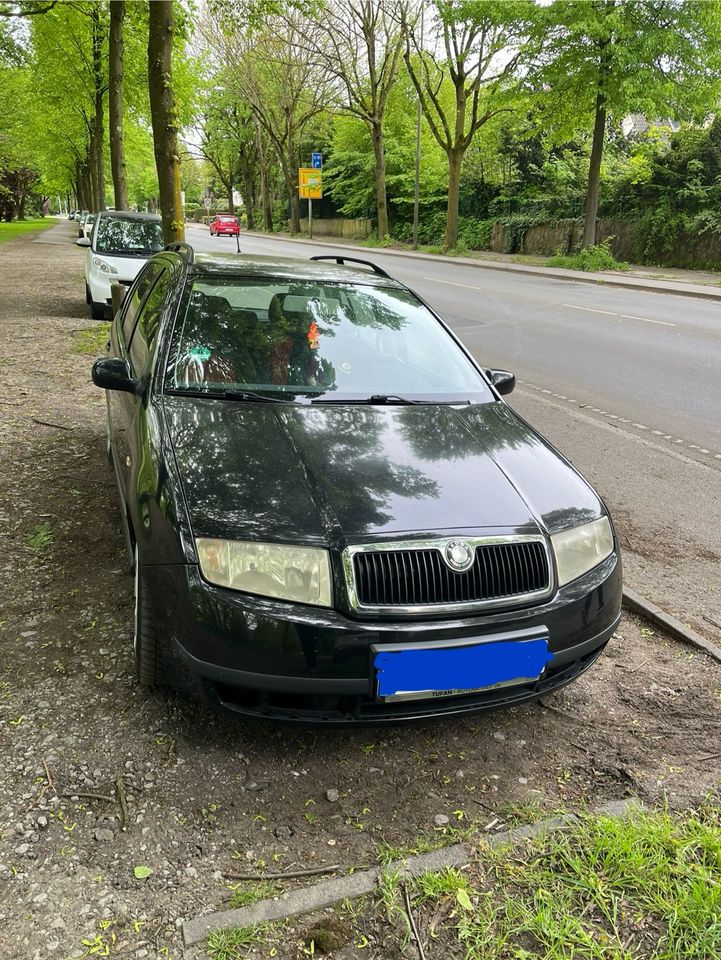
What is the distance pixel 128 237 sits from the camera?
12258 mm

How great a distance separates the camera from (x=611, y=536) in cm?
274

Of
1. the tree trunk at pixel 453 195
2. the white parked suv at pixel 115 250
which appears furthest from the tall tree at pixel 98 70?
the tree trunk at pixel 453 195

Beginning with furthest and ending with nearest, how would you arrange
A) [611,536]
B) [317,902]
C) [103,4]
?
[103,4], [611,536], [317,902]

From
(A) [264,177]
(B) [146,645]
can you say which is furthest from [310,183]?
(B) [146,645]

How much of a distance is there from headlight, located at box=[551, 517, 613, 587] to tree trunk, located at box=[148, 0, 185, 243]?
8058 mm

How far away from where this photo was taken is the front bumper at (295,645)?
2182 millimetres

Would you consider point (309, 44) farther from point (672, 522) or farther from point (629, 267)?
point (672, 522)

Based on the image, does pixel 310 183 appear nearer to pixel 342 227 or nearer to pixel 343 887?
pixel 342 227

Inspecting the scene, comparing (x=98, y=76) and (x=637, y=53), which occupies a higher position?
(x=637, y=53)

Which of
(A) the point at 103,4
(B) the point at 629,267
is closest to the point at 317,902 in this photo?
(A) the point at 103,4

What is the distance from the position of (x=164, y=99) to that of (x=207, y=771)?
874cm

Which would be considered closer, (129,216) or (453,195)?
(129,216)

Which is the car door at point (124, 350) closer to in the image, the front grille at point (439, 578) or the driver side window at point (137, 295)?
the driver side window at point (137, 295)

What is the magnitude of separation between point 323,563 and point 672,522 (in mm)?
3164
